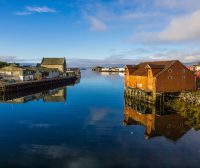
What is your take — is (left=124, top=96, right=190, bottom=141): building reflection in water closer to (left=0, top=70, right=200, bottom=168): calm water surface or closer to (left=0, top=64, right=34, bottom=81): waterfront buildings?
(left=0, top=70, right=200, bottom=168): calm water surface

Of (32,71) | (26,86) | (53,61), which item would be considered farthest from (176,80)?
(53,61)

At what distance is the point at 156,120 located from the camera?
130 feet

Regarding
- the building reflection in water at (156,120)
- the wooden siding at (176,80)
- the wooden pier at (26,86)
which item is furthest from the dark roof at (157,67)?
the wooden pier at (26,86)

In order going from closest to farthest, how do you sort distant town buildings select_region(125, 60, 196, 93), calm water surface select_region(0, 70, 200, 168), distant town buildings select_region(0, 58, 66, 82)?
1. calm water surface select_region(0, 70, 200, 168)
2. distant town buildings select_region(125, 60, 196, 93)
3. distant town buildings select_region(0, 58, 66, 82)

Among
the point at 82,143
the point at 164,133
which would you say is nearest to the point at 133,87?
the point at 164,133

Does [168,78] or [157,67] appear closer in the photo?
[168,78]

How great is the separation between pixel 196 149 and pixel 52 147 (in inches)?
502

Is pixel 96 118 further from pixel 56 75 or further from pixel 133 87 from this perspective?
pixel 56 75

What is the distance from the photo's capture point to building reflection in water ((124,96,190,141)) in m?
32.5

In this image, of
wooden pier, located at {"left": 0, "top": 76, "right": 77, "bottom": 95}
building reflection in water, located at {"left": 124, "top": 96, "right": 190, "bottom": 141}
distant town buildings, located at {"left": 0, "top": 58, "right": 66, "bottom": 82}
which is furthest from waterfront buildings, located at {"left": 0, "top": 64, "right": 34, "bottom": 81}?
building reflection in water, located at {"left": 124, "top": 96, "right": 190, "bottom": 141}

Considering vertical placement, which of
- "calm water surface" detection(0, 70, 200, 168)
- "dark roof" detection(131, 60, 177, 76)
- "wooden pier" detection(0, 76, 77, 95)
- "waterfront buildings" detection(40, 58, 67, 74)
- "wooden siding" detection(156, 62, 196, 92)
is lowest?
"calm water surface" detection(0, 70, 200, 168)

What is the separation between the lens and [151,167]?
22.4 meters

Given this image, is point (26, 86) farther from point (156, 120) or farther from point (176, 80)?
point (156, 120)

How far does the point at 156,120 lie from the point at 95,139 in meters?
12.0
